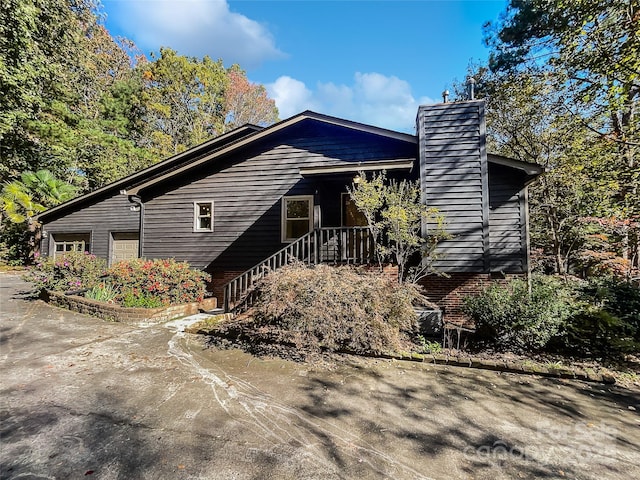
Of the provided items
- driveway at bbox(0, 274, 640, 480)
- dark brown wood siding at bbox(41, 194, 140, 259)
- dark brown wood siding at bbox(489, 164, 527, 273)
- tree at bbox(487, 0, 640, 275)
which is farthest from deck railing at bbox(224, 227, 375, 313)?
dark brown wood siding at bbox(41, 194, 140, 259)

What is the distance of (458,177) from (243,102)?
79.2ft

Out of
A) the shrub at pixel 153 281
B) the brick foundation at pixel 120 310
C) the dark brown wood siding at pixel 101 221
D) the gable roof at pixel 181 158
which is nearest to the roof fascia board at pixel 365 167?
the gable roof at pixel 181 158

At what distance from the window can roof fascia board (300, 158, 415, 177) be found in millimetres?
12960

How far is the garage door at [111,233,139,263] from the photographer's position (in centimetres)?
1366

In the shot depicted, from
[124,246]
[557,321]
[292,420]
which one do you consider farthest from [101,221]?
[557,321]

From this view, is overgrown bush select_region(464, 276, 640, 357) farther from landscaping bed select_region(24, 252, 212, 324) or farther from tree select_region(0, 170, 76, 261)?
tree select_region(0, 170, 76, 261)

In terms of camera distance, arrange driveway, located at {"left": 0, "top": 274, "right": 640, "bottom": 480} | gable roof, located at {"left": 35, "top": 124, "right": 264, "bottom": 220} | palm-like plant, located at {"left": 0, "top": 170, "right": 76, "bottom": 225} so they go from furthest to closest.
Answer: palm-like plant, located at {"left": 0, "top": 170, "right": 76, "bottom": 225} < gable roof, located at {"left": 35, "top": 124, "right": 264, "bottom": 220} < driveway, located at {"left": 0, "top": 274, "right": 640, "bottom": 480}

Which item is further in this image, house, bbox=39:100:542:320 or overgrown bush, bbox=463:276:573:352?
house, bbox=39:100:542:320

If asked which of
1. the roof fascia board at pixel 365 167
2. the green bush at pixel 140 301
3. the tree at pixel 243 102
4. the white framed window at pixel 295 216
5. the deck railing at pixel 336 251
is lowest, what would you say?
the green bush at pixel 140 301

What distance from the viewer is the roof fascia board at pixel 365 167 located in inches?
308

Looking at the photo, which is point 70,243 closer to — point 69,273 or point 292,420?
point 69,273

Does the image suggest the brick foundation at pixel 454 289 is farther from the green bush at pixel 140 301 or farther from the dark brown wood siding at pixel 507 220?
the green bush at pixel 140 301

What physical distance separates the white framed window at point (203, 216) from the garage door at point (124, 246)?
5.03 m

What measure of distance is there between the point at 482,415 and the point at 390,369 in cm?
151
